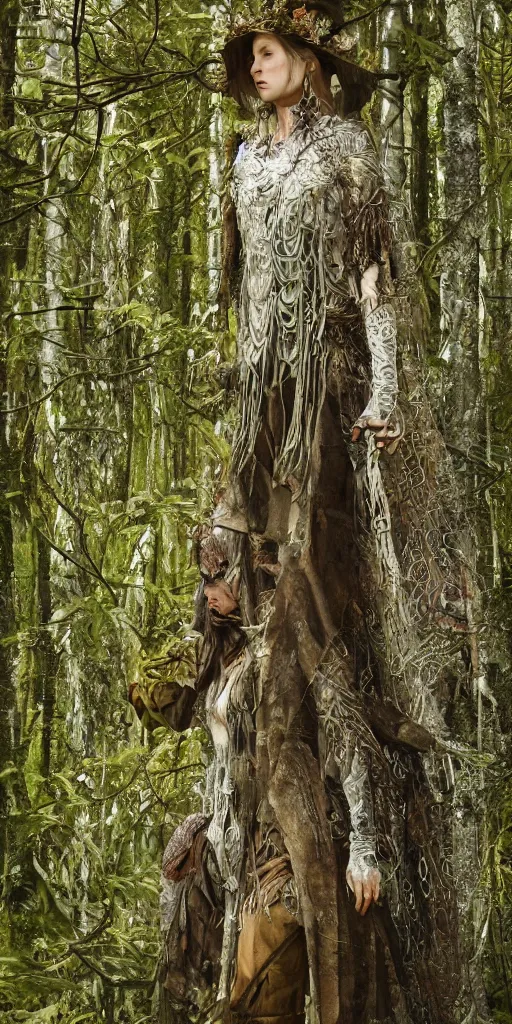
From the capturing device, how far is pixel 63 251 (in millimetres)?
6031

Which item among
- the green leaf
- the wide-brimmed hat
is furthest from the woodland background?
the wide-brimmed hat

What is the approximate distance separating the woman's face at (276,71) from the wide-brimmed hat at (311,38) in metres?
0.03

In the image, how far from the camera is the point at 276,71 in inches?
208

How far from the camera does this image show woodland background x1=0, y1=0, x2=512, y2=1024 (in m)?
5.55

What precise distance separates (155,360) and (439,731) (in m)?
Answer: 1.48

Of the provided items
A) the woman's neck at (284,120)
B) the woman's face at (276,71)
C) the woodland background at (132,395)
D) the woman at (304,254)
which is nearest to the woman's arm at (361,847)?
the woodland background at (132,395)

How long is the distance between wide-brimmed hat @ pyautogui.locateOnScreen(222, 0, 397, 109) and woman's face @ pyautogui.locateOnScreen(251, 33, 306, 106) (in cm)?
3

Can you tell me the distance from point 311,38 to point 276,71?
14 centimetres

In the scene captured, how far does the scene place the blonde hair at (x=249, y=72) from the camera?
526 cm

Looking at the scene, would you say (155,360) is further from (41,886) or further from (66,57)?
(41,886)

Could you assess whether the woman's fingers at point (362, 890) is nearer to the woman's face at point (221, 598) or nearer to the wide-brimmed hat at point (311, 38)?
the woman's face at point (221, 598)

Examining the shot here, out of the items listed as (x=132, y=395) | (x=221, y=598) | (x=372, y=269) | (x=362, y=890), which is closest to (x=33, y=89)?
(x=132, y=395)

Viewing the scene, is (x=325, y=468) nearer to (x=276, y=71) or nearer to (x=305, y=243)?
(x=305, y=243)

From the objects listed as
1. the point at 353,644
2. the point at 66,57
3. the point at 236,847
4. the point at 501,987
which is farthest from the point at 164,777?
the point at 66,57
